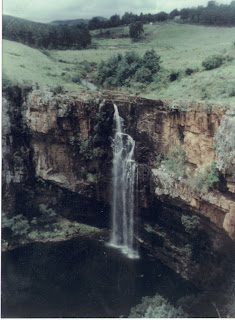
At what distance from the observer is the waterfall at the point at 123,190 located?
1473 cm

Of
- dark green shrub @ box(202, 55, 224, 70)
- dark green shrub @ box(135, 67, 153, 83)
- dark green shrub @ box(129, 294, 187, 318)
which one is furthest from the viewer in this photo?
dark green shrub @ box(135, 67, 153, 83)

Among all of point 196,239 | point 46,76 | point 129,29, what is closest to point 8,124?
point 46,76

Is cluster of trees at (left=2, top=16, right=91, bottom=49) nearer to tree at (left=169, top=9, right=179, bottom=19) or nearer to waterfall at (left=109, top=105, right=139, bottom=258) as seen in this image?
tree at (left=169, top=9, right=179, bottom=19)

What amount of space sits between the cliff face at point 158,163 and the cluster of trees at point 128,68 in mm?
1122

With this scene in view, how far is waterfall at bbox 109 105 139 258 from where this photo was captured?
48.3 feet

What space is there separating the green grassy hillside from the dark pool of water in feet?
24.0

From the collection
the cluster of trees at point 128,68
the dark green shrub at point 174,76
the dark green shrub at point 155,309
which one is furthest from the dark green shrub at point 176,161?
the dark green shrub at point 155,309

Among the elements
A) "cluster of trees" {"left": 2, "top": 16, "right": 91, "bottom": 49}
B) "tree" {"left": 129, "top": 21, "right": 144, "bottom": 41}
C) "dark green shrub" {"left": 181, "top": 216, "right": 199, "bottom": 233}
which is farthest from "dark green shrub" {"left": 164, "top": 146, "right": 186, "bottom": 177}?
"cluster of trees" {"left": 2, "top": 16, "right": 91, "bottom": 49}

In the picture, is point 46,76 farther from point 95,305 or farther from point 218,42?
point 95,305

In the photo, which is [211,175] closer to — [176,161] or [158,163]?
[176,161]

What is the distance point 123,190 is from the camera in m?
15.2

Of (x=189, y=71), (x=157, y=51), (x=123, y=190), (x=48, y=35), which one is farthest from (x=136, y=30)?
(x=123, y=190)

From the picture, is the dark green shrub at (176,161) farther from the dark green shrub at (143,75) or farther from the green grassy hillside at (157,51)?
the dark green shrub at (143,75)

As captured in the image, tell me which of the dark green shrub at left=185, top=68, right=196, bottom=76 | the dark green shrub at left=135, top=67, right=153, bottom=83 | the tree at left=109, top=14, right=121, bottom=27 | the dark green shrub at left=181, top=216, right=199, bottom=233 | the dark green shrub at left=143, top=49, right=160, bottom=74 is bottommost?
the dark green shrub at left=181, top=216, right=199, bottom=233
